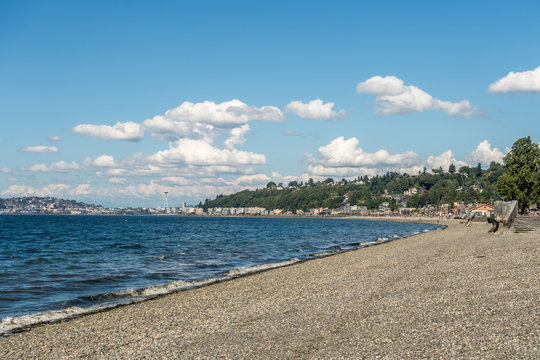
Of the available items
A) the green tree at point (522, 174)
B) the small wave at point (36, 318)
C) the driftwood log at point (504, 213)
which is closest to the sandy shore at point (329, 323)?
the small wave at point (36, 318)

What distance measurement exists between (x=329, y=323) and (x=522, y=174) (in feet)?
239

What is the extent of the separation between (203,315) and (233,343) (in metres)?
3.93

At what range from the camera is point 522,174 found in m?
73.4

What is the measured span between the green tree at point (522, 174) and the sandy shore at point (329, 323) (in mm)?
61951

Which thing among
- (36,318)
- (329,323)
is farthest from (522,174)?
(36,318)

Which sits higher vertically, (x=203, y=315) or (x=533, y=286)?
(x=533, y=286)

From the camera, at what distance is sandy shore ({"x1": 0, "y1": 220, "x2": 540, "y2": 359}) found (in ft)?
31.0

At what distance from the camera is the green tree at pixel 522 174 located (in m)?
73.6

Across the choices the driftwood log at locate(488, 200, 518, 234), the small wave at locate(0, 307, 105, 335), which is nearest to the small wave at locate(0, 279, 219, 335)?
the small wave at locate(0, 307, 105, 335)

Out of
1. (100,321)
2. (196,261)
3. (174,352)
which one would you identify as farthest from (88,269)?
(174,352)

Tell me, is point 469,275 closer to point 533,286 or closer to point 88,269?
point 533,286

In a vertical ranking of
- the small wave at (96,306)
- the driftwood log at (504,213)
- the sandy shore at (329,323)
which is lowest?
the small wave at (96,306)

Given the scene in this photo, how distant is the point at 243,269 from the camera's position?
28312mm

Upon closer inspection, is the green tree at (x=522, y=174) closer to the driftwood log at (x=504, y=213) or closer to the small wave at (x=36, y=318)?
the driftwood log at (x=504, y=213)
